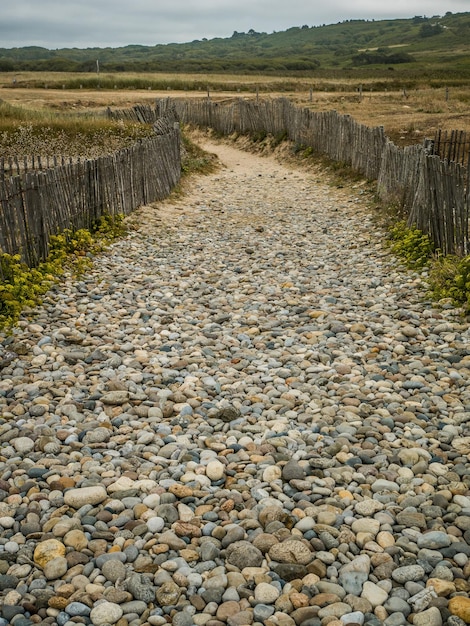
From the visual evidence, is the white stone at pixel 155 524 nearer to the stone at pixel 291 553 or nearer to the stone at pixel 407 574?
the stone at pixel 291 553

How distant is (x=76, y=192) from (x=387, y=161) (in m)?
6.13

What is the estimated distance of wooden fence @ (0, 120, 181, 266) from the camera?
7766 mm

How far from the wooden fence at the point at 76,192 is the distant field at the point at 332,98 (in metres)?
9.44

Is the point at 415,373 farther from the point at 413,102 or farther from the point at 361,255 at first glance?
the point at 413,102

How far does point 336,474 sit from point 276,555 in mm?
906

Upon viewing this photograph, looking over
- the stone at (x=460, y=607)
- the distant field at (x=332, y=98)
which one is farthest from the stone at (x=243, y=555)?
the distant field at (x=332, y=98)

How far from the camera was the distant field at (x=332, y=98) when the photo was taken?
24.1m

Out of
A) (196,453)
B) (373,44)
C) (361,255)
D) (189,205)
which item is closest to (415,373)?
(196,453)

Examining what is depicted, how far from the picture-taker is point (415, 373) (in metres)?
5.74

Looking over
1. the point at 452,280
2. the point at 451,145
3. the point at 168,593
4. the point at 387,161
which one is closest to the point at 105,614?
the point at 168,593

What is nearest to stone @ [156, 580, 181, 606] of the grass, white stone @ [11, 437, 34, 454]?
white stone @ [11, 437, 34, 454]

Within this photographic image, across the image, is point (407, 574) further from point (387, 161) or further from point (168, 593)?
point (387, 161)

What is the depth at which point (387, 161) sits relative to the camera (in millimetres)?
12383

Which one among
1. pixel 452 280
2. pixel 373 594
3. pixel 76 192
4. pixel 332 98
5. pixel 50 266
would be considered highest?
pixel 332 98
